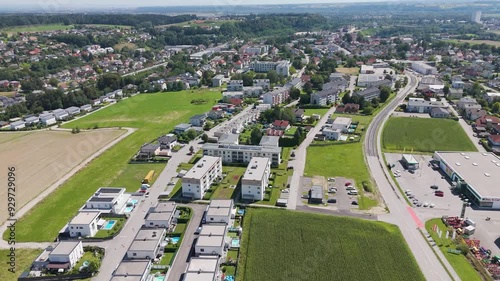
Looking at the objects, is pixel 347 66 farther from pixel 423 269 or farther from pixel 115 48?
pixel 423 269

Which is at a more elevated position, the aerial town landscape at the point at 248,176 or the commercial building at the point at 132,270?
the commercial building at the point at 132,270

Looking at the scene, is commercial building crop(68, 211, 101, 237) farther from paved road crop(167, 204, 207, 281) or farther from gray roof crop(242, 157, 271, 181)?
gray roof crop(242, 157, 271, 181)

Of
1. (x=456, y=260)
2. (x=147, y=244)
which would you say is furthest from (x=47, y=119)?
(x=456, y=260)

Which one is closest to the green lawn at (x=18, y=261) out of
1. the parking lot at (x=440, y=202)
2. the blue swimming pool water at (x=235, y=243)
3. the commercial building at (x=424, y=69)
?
the blue swimming pool water at (x=235, y=243)

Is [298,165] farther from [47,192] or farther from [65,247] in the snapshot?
[47,192]

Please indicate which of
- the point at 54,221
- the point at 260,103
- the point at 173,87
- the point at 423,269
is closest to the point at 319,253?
the point at 423,269

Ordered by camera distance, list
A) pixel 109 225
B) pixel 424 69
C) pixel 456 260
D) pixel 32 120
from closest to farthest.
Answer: pixel 456 260, pixel 109 225, pixel 32 120, pixel 424 69

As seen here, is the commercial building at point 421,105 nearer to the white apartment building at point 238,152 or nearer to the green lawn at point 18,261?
the white apartment building at point 238,152
